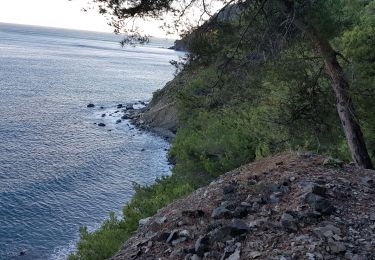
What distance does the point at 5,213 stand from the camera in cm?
3119

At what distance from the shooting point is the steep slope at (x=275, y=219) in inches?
295

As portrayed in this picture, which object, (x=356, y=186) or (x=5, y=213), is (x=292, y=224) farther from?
(x=5, y=213)

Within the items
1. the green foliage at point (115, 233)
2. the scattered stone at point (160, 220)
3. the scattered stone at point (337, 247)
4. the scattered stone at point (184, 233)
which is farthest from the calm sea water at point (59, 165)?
the scattered stone at point (337, 247)

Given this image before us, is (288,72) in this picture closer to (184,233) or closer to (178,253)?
(184,233)

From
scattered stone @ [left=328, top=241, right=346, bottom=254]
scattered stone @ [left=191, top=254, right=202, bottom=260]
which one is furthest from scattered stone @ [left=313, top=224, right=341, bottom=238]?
scattered stone @ [left=191, top=254, right=202, bottom=260]

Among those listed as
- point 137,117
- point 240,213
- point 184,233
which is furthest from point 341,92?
point 137,117

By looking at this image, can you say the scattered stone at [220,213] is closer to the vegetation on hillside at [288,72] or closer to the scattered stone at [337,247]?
the scattered stone at [337,247]

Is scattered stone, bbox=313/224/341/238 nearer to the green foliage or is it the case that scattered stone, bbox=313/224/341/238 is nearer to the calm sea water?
the green foliage

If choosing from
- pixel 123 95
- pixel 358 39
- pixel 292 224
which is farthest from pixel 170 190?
pixel 123 95

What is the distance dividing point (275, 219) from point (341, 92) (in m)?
6.42

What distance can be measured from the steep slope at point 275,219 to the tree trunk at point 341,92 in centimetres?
262

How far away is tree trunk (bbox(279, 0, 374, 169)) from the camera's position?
41.5ft

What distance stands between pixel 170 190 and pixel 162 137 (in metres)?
34.2

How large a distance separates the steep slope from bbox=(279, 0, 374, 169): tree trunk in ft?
8.60
